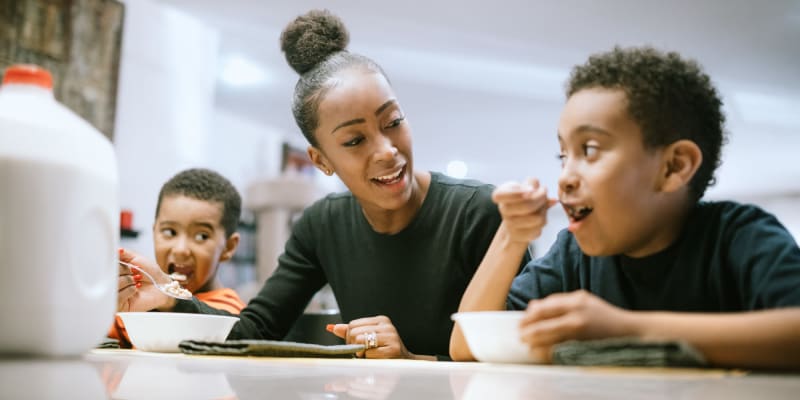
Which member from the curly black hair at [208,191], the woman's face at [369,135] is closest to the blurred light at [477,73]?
the curly black hair at [208,191]

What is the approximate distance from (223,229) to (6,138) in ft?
3.67

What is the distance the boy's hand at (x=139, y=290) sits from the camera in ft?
3.55

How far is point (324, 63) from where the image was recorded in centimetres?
133

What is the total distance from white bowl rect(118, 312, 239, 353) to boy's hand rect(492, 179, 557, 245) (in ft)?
1.48

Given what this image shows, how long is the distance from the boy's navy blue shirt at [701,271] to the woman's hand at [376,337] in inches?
7.6

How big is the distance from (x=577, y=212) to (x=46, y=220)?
2.09 feet

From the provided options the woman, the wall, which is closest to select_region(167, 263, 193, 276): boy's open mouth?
the woman

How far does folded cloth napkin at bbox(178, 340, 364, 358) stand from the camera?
2.72 feet

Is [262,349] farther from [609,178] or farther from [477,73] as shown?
[477,73]

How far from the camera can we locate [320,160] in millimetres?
1404

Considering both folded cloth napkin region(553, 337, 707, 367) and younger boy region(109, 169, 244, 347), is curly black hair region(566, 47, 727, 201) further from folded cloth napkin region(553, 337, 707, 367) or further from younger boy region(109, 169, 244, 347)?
younger boy region(109, 169, 244, 347)

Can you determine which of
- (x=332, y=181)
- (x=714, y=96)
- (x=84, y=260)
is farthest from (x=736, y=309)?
(x=332, y=181)

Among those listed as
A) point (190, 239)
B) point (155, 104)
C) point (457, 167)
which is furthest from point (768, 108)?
point (190, 239)

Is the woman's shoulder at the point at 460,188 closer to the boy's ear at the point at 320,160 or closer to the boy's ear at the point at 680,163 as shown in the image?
the boy's ear at the point at 320,160
